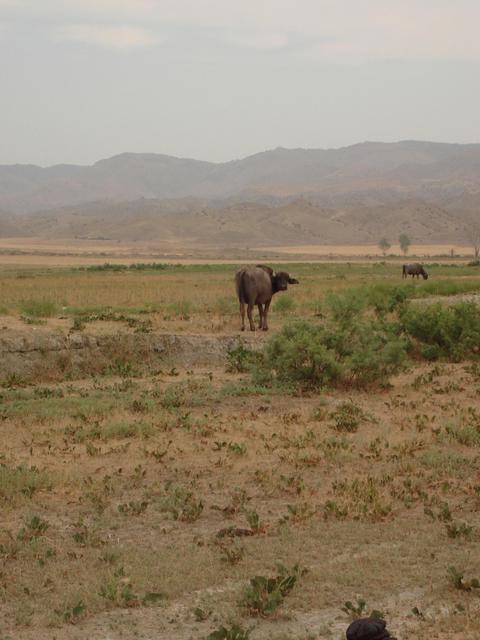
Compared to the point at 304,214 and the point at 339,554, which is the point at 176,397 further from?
the point at 304,214

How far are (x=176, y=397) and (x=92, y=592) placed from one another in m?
7.15

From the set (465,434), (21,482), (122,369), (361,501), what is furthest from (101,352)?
(361,501)

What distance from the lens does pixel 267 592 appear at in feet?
21.9

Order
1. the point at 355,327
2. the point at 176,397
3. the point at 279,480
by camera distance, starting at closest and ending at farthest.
A: 1. the point at 279,480
2. the point at 176,397
3. the point at 355,327

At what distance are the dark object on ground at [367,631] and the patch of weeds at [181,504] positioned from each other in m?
3.20

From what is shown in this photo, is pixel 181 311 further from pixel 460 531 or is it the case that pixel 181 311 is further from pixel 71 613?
pixel 71 613

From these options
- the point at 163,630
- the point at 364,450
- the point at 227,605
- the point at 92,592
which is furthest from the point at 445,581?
the point at 364,450

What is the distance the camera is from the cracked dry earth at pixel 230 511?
6.54m

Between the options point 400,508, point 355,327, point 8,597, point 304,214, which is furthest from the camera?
point 304,214

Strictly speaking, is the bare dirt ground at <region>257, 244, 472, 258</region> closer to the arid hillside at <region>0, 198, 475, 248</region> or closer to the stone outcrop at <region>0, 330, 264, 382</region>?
the arid hillside at <region>0, 198, 475, 248</region>

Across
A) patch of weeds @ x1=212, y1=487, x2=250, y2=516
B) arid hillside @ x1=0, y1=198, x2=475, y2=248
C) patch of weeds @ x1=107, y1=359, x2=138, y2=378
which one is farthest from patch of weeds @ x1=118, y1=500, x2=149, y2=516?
arid hillside @ x1=0, y1=198, x2=475, y2=248

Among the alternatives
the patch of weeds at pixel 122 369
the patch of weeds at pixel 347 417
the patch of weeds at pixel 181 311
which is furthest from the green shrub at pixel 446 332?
the patch of weeds at pixel 181 311

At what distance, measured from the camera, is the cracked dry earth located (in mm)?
6543

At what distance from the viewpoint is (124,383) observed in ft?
50.2
